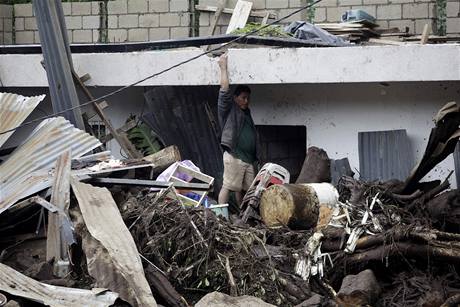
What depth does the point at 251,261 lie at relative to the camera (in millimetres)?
7539

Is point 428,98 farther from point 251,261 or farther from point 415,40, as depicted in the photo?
point 251,261

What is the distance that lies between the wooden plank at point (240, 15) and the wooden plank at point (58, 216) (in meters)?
5.54

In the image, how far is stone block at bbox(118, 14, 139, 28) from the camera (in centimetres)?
1430

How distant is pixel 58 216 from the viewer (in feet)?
26.3

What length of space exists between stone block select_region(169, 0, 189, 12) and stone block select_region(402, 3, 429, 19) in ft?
11.5

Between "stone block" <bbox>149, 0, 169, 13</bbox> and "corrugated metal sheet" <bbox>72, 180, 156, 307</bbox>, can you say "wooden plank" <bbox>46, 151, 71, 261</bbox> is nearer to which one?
"corrugated metal sheet" <bbox>72, 180, 156, 307</bbox>

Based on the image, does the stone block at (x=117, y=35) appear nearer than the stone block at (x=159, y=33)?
No

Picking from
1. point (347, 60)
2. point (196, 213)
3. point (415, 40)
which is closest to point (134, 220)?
point (196, 213)

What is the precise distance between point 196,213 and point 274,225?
1.29m

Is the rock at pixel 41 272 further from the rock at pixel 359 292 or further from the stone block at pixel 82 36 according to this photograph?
the stone block at pixel 82 36

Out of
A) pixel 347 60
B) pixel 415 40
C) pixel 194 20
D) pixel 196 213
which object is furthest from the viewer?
pixel 194 20

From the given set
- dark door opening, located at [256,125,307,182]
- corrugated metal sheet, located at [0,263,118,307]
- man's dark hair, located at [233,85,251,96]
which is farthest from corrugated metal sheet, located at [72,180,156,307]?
dark door opening, located at [256,125,307,182]

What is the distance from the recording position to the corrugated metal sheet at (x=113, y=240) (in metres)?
6.93

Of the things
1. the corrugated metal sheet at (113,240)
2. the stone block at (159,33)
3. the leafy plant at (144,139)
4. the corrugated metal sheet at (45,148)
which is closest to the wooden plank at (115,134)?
the leafy plant at (144,139)
